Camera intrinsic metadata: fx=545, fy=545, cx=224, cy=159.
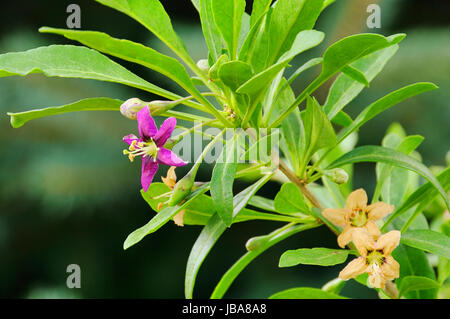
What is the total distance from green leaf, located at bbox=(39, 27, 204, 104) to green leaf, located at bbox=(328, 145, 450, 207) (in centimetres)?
24

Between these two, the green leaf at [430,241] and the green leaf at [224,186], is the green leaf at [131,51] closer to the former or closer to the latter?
the green leaf at [224,186]

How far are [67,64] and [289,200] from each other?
338 millimetres

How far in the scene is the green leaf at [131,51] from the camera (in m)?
0.60

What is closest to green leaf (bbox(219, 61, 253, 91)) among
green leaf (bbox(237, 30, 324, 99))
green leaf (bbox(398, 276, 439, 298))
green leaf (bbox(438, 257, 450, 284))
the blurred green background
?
green leaf (bbox(237, 30, 324, 99))

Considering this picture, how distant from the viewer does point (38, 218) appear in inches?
80.4

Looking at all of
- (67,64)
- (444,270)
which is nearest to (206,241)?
(67,64)

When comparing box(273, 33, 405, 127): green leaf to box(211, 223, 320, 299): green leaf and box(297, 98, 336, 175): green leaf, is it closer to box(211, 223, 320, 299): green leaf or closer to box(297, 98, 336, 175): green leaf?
box(297, 98, 336, 175): green leaf

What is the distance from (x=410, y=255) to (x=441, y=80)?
4.01 feet

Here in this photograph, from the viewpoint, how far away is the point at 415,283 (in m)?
0.77

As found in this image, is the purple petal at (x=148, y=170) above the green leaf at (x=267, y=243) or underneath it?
above

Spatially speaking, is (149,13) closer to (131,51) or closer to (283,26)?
(131,51)

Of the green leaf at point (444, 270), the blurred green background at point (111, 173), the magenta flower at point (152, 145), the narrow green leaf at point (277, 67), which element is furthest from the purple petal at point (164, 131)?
the blurred green background at point (111, 173)

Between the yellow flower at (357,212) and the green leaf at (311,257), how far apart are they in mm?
51

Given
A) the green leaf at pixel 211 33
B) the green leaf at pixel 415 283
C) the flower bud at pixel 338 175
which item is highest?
the green leaf at pixel 211 33
